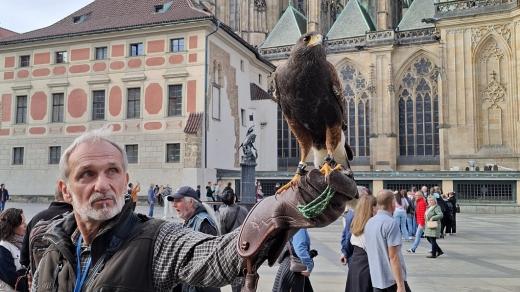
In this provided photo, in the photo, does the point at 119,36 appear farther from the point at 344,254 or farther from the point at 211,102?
the point at 344,254

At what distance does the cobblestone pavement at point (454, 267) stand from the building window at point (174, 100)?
12.1 m

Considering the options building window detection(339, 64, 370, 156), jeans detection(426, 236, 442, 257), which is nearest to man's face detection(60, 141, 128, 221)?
jeans detection(426, 236, 442, 257)

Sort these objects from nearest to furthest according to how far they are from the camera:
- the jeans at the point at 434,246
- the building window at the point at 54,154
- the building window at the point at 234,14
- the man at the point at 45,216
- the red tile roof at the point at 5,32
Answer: the man at the point at 45,216, the jeans at the point at 434,246, the building window at the point at 54,154, the red tile roof at the point at 5,32, the building window at the point at 234,14

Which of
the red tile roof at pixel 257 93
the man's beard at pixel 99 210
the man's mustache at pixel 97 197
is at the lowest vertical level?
the man's beard at pixel 99 210

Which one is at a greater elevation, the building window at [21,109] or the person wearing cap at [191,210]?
the building window at [21,109]

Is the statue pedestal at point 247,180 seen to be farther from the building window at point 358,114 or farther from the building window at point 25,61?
the building window at point 358,114

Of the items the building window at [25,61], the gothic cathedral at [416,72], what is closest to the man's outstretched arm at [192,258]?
the building window at [25,61]

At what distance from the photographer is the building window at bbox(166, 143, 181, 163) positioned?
23.2 metres

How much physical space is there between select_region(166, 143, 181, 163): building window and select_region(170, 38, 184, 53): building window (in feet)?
15.6

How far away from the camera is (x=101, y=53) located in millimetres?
24781

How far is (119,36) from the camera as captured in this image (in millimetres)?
24219

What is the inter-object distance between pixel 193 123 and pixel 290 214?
21419 millimetres

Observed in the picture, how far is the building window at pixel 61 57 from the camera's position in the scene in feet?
83.1

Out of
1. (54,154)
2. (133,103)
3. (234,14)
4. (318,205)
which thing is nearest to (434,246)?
(318,205)
